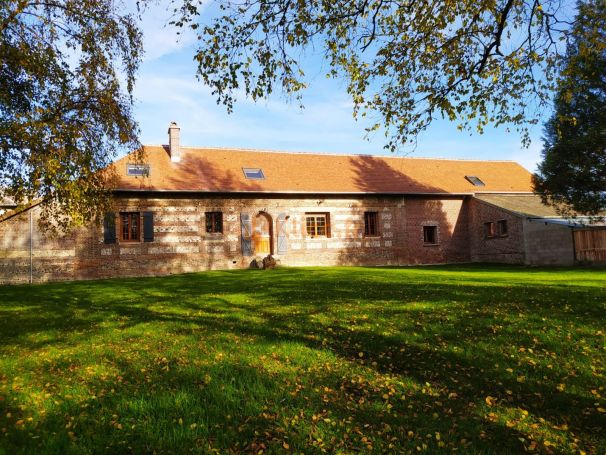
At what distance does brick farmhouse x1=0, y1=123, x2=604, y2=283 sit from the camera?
19.1m

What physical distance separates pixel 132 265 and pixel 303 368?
16756mm

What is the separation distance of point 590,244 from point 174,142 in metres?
21.9

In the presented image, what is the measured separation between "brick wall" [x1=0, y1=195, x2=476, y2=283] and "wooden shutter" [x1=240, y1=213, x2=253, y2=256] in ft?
0.70

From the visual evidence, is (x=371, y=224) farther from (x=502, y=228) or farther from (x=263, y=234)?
(x=502, y=228)

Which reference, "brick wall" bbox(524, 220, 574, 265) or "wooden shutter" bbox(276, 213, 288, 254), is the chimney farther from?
"brick wall" bbox(524, 220, 574, 265)

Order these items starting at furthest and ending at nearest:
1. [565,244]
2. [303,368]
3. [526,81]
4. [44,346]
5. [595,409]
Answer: [565,244], [526,81], [44,346], [303,368], [595,409]

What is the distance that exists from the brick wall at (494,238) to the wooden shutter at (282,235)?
1110cm

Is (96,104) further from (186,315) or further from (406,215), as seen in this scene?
(406,215)

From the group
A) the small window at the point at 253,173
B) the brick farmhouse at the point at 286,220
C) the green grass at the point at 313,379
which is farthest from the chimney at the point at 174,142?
the green grass at the point at 313,379

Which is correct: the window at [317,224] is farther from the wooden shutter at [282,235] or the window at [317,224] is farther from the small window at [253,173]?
the small window at [253,173]

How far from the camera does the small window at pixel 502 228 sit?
23205 millimetres

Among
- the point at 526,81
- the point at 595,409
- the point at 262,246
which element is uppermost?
the point at 526,81

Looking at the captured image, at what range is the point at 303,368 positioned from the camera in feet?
15.3

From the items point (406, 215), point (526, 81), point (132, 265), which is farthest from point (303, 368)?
point (406, 215)
